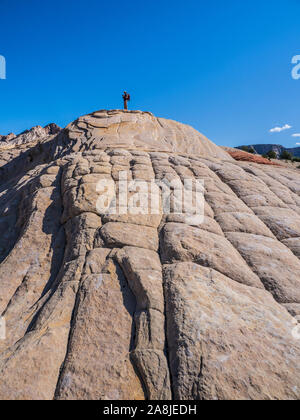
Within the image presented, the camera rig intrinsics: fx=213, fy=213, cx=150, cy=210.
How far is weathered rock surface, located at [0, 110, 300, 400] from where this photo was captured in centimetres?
236

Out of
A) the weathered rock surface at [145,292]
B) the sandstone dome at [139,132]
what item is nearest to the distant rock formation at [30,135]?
the sandstone dome at [139,132]

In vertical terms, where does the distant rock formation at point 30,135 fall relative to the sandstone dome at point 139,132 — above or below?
above

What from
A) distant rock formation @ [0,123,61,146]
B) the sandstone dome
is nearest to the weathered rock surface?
the sandstone dome

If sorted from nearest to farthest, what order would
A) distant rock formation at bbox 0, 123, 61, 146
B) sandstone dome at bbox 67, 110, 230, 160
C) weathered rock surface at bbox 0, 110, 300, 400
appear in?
1. weathered rock surface at bbox 0, 110, 300, 400
2. sandstone dome at bbox 67, 110, 230, 160
3. distant rock formation at bbox 0, 123, 61, 146

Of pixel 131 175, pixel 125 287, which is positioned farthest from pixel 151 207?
pixel 125 287

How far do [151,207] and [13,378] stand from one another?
365 cm

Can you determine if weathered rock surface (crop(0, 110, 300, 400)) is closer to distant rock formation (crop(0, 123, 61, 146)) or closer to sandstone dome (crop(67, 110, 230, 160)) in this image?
sandstone dome (crop(67, 110, 230, 160))

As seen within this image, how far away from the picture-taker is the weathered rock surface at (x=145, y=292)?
7.74ft

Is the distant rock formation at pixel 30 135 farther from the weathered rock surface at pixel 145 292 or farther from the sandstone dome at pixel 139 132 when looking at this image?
the weathered rock surface at pixel 145 292

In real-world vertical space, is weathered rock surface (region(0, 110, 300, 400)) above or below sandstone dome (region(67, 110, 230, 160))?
below

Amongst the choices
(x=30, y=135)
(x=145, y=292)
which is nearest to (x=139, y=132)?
(x=145, y=292)

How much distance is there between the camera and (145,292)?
313 centimetres

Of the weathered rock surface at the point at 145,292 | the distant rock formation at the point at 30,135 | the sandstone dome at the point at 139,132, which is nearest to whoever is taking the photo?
the weathered rock surface at the point at 145,292

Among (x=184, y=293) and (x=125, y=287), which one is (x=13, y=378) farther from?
(x=184, y=293)
